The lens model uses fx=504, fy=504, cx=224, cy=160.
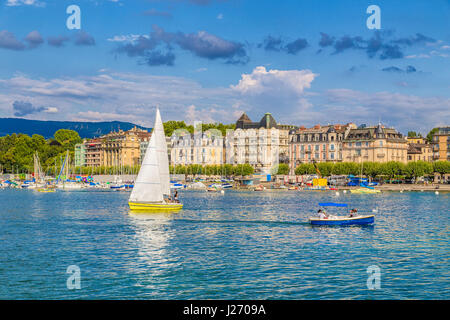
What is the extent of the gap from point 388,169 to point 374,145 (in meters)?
10.5

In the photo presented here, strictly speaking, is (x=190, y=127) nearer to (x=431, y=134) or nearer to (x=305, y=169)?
(x=305, y=169)

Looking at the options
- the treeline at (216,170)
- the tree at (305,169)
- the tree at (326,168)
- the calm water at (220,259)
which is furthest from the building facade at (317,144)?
the calm water at (220,259)

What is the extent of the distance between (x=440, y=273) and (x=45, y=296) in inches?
745

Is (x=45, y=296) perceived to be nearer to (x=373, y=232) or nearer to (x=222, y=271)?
(x=222, y=271)

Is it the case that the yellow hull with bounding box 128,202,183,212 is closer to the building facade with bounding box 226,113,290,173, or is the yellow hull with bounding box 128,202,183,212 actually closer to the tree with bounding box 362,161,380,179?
the tree with bounding box 362,161,380,179

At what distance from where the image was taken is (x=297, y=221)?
4847cm

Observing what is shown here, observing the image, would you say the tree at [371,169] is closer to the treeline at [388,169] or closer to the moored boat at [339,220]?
the treeline at [388,169]

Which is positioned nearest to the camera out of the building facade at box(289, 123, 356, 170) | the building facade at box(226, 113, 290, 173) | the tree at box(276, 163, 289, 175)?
the building facade at box(289, 123, 356, 170)

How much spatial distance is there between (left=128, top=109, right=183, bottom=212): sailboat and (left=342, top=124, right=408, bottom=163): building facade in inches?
3713

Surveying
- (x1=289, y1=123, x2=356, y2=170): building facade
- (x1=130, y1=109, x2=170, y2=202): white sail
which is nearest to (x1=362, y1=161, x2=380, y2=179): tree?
(x1=289, y1=123, x2=356, y2=170): building facade

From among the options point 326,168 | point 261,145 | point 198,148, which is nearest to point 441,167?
point 326,168

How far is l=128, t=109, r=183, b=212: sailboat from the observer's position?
52.8m

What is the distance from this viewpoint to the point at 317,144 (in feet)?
488
